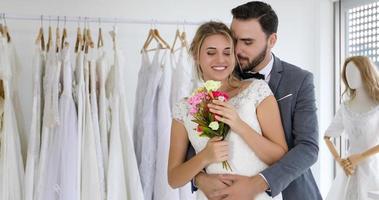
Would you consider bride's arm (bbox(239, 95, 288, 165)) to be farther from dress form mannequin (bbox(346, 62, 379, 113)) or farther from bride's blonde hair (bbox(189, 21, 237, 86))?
dress form mannequin (bbox(346, 62, 379, 113))

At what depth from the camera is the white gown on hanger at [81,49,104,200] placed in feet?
6.80

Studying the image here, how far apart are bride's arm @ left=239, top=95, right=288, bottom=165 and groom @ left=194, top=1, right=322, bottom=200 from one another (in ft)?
0.11

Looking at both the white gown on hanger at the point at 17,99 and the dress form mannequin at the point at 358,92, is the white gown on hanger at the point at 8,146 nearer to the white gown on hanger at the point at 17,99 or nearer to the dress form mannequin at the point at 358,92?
the white gown on hanger at the point at 17,99

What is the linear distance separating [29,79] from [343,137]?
201 centimetres

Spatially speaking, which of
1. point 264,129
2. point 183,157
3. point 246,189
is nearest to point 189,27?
point 183,157

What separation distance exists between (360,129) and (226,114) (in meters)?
1.49

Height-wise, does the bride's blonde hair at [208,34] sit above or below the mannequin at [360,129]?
above

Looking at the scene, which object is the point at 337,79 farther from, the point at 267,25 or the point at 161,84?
the point at 267,25

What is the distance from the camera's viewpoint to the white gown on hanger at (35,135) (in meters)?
2.03

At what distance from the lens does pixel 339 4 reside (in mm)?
2996

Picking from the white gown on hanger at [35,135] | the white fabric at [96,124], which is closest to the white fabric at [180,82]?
the white fabric at [96,124]

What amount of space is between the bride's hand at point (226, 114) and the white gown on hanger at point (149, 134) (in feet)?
3.07

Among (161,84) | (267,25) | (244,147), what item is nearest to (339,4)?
(161,84)

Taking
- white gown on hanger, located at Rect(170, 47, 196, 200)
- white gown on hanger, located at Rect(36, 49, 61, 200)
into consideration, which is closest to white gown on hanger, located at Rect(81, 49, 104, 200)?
white gown on hanger, located at Rect(36, 49, 61, 200)
